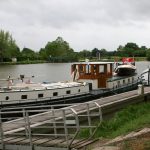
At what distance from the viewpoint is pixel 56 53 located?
538 feet

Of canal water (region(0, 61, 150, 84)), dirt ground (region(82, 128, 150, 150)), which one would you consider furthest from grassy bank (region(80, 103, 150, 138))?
canal water (region(0, 61, 150, 84))

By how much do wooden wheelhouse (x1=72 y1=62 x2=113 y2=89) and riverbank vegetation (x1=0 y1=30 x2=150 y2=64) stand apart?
106 meters

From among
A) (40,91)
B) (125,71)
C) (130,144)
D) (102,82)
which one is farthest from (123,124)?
(125,71)

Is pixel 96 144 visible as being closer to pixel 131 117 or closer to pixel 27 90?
pixel 131 117

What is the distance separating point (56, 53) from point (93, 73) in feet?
441

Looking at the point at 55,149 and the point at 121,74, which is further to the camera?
the point at 121,74

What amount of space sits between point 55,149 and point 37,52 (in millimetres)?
174738

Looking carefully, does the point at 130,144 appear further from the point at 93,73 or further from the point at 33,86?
the point at 93,73

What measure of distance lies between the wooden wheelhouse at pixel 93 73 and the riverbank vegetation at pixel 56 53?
10586 centimetres

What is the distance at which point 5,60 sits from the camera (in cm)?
14050

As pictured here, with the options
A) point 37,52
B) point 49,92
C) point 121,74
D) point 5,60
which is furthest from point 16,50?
point 49,92

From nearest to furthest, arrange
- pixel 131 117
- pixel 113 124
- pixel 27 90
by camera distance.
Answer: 1. pixel 113 124
2. pixel 131 117
3. pixel 27 90

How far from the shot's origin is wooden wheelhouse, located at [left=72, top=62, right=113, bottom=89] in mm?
30125

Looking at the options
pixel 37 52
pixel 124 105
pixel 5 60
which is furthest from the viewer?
pixel 37 52
